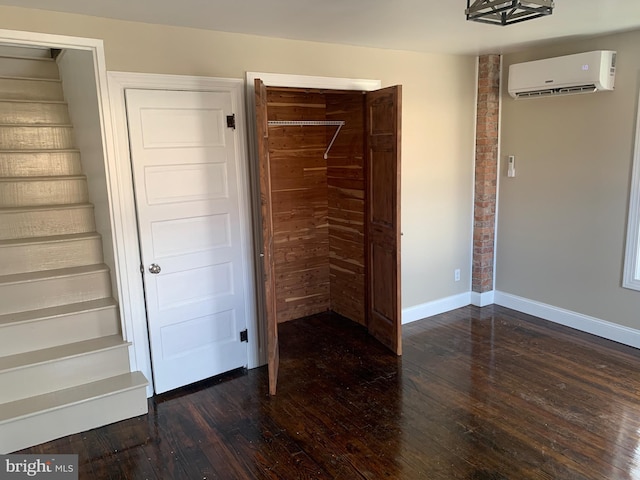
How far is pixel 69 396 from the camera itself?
9.46 feet

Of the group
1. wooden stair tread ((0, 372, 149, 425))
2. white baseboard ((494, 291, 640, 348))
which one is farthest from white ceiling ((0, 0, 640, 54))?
white baseboard ((494, 291, 640, 348))

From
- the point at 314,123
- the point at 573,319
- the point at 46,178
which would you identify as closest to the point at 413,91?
the point at 314,123

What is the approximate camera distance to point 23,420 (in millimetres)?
2693

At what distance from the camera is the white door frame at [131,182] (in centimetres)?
294

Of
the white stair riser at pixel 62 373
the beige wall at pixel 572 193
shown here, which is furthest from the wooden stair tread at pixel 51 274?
the beige wall at pixel 572 193

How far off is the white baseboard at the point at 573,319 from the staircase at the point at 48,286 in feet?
11.6

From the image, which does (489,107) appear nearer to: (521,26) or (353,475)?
(521,26)

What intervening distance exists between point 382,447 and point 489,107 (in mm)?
3346

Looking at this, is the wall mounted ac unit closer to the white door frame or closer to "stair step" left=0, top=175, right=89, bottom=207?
the white door frame

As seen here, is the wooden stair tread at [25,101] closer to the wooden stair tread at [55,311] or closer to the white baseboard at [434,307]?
the wooden stair tread at [55,311]

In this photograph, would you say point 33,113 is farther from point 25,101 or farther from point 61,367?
point 61,367

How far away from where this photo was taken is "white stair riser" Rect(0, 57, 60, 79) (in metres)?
3.88

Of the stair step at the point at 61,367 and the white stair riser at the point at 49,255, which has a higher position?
the white stair riser at the point at 49,255

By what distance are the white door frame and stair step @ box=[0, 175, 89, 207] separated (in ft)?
3.10
